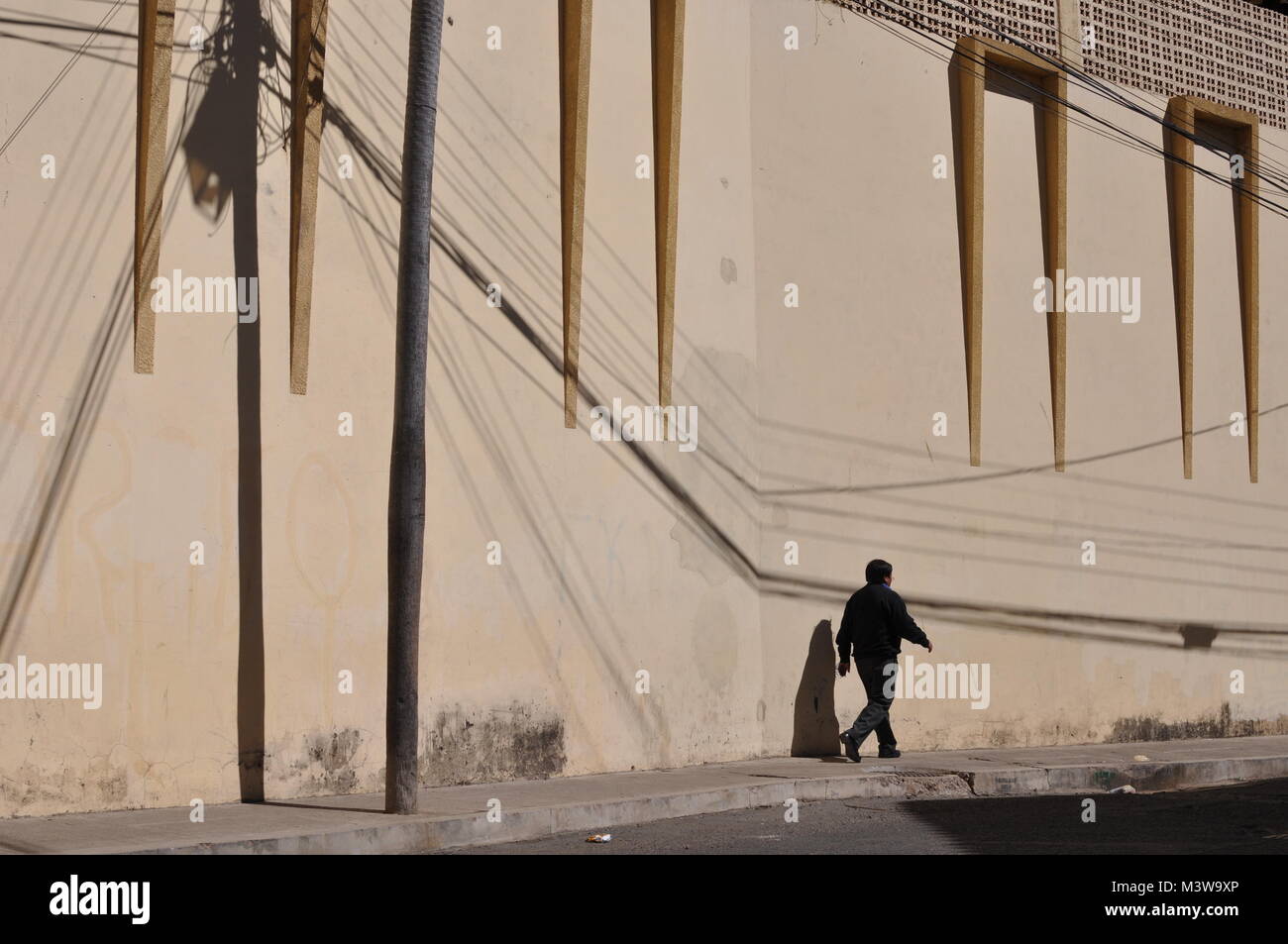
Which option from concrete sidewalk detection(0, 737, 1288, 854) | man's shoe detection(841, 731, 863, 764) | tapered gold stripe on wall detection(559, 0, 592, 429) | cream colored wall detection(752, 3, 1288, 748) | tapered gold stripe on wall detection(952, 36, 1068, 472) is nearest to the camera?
concrete sidewalk detection(0, 737, 1288, 854)

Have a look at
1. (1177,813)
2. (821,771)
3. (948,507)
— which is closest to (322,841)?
(821,771)

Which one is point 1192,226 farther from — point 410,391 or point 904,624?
point 410,391

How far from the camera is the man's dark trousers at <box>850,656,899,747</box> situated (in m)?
12.1

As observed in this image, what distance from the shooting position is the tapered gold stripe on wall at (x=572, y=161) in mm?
11438

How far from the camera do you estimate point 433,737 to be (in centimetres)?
Answer: 1044

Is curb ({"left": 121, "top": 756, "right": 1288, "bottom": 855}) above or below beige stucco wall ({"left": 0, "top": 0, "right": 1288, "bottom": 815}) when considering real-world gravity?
below

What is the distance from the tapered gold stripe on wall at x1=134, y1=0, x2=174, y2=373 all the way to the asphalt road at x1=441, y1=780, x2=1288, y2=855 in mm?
3608

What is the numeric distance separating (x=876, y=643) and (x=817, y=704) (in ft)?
2.94

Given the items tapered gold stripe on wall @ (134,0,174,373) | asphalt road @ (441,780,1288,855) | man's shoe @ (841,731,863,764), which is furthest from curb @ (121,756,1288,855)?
tapered gold stripe on wall @ (134,0,174,373)

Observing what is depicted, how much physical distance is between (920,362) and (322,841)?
7.47 metres

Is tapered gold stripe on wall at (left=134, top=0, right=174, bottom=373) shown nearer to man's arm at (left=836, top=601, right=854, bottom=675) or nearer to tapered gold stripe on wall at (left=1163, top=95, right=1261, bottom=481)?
man's arm at (left=836, top=601, right=854, bottom=675)

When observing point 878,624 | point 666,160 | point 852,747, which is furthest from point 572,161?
point 852,747

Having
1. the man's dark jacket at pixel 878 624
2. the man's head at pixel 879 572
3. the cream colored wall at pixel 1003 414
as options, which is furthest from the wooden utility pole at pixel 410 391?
the man's head at pixel 879 572
